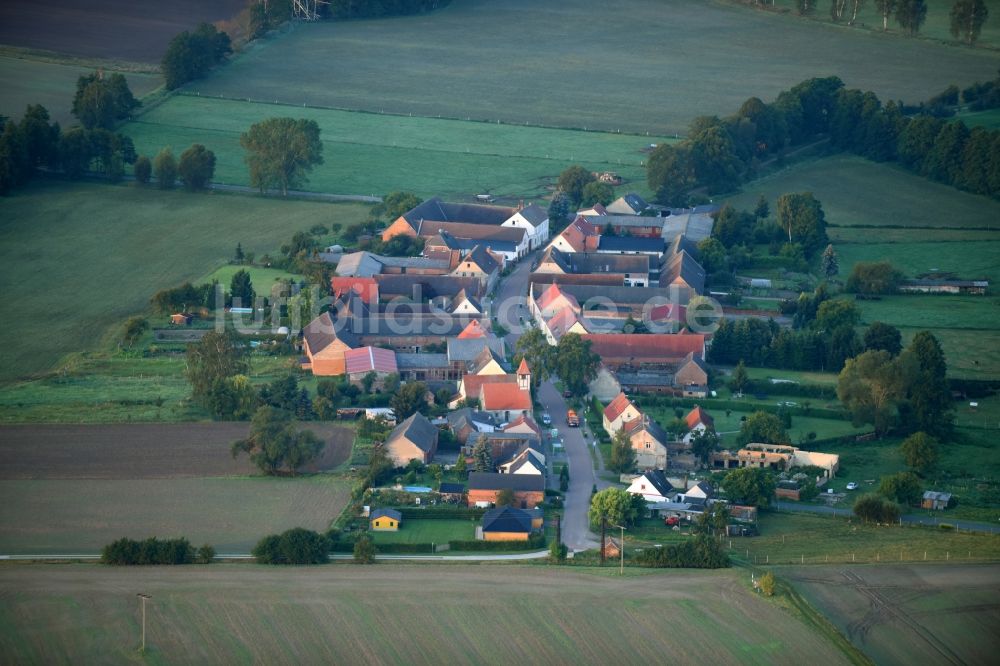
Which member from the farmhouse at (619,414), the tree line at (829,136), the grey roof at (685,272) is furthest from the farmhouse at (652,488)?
the tree line at (829,136)

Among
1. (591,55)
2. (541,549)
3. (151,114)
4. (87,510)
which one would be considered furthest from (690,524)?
(591,55)

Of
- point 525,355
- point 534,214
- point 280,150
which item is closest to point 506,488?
point 525,355

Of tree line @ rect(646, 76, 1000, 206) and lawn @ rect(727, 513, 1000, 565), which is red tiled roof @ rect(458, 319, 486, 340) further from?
tree line @ rect(646, 76, 1000, 206)

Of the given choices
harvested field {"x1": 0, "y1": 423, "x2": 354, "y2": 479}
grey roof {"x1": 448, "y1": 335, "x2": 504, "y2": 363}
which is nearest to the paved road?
harvested field {"x1": 0, "y1": 423, "x2": 354, "y2": 479}

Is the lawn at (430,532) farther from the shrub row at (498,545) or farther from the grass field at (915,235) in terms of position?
the grass field at (915,235)

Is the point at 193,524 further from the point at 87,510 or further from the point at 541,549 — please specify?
the point at 541,549
